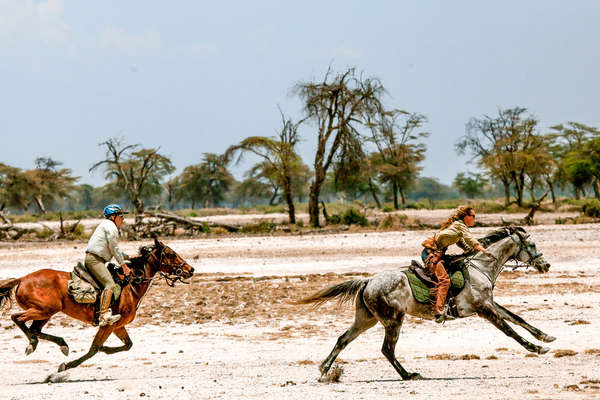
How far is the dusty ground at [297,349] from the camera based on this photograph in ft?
25.8

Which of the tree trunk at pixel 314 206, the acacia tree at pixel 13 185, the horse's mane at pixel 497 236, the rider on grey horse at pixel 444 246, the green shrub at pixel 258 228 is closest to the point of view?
the rider on grey horse at pixel 444 246

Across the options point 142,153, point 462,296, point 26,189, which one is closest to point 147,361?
point 462,296

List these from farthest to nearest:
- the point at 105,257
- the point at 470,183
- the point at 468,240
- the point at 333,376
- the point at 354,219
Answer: the point at 470,183
the point at 354,219
the point at 105,257
the point at 468,240
the point at 333,376

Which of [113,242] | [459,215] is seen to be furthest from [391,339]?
[113,242]

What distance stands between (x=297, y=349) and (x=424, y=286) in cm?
311

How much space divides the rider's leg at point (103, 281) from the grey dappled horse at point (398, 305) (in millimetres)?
2533

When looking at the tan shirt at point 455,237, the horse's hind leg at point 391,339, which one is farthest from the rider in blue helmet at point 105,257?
the tan shirt at point 455,237

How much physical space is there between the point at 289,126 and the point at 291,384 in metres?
30.5

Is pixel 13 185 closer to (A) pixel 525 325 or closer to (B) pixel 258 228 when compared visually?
(B) pixel 258 228

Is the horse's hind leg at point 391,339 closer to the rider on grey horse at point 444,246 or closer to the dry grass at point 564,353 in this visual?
the rider on grey horse at point 444,246

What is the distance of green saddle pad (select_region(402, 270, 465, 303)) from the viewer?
8.53 metres

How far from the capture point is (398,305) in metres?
8.40

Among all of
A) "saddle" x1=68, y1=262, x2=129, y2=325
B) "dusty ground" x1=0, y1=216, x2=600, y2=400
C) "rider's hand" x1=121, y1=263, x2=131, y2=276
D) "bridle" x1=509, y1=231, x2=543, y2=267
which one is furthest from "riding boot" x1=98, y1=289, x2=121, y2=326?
"bridle" x1=509, y1=231, x2=543, y2=267

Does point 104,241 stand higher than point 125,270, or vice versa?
point 104,241
